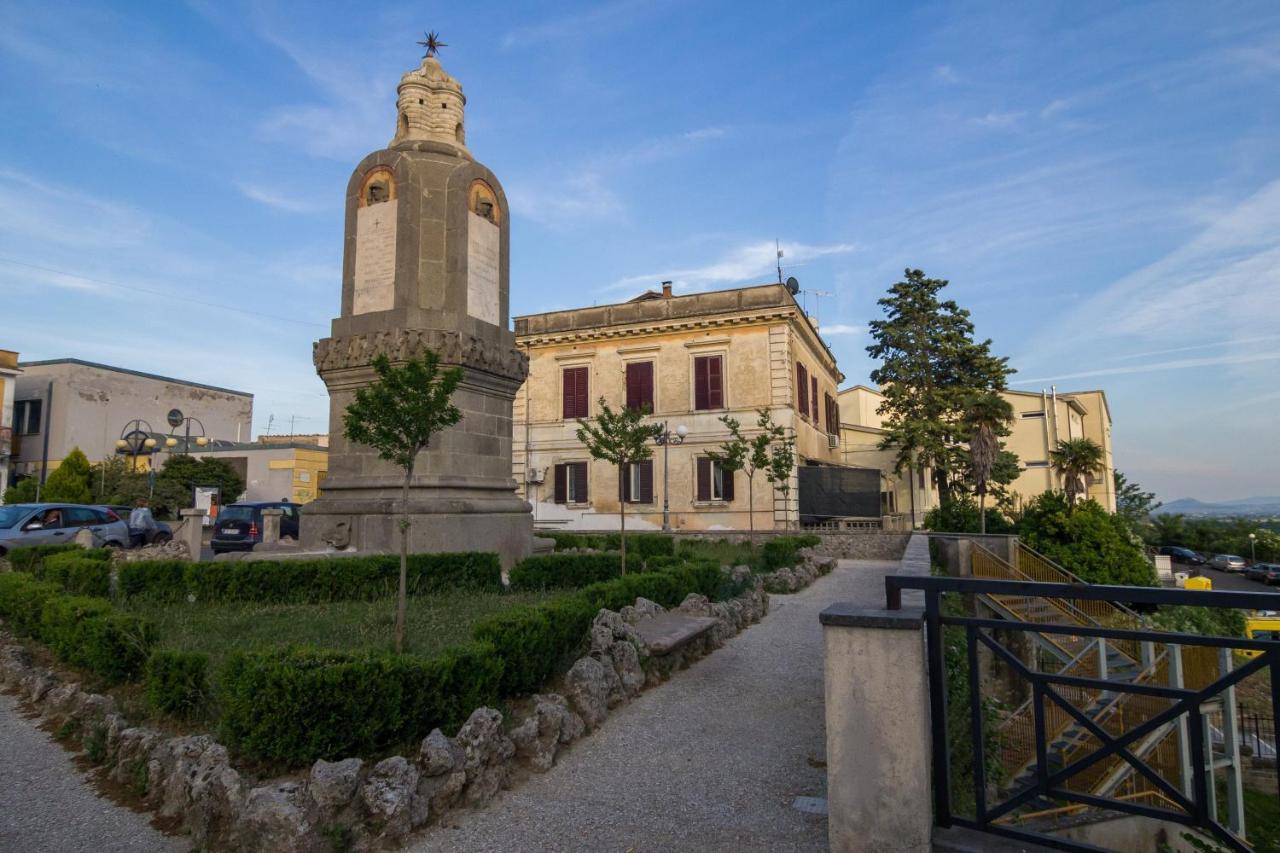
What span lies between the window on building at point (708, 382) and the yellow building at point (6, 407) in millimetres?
33065

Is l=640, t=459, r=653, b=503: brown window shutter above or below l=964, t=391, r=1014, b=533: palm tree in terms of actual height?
below

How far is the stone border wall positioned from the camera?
3.81 meters

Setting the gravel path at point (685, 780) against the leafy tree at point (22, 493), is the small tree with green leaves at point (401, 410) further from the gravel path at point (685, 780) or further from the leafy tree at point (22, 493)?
the leafy tree at point (22, 493)

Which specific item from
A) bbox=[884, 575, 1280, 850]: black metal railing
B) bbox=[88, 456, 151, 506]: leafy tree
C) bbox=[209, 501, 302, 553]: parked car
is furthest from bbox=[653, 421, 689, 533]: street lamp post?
bbox=[884, 575, 1280, 850]: black metal railing

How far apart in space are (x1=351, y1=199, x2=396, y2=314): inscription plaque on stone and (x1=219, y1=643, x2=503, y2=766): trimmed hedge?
7.91 meters

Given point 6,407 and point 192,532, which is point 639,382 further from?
point 6,407

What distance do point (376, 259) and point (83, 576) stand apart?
587 centimetres

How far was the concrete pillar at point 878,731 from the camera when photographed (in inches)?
119

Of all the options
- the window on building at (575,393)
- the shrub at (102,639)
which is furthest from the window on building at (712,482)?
the shrub at (102,639)

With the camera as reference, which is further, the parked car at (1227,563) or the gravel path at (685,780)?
the parked car at (1227,563)

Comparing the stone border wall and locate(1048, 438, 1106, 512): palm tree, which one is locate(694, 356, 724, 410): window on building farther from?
the stone border wall

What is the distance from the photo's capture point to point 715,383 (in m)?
28.2

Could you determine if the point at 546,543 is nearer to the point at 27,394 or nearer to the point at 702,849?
the point at 702,849

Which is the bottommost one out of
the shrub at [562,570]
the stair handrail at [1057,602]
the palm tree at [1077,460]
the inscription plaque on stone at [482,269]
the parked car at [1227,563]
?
the parked car at [1227,563]
